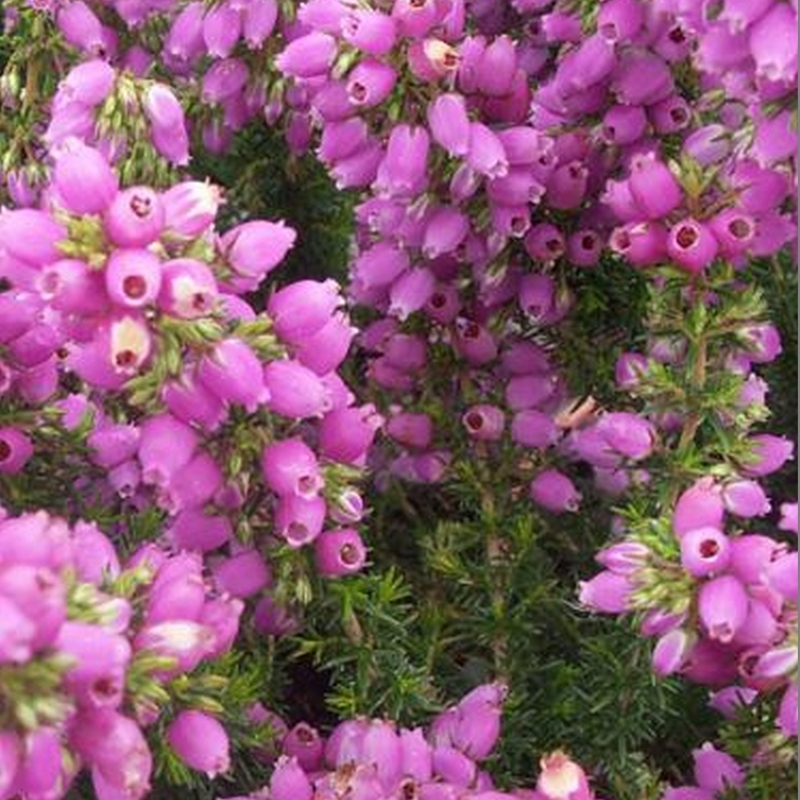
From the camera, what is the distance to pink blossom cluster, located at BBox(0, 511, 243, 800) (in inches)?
56.9

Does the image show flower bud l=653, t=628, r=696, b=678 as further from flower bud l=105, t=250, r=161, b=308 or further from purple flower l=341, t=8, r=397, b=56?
purple flower l=341, t=8, r=397, b=56

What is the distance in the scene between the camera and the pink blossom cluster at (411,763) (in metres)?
1.98

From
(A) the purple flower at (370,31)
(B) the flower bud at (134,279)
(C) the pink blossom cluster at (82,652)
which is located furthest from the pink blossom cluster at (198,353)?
(A) the purple flower at (370,31)

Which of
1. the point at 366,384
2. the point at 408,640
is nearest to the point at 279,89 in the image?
the point at 366,384

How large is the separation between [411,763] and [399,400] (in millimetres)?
768

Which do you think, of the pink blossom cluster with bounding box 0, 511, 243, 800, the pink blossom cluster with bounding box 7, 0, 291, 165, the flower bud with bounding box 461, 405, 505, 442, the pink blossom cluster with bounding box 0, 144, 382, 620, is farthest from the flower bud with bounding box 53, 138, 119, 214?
the flower bud with bounding box 461, 405, 505, 442

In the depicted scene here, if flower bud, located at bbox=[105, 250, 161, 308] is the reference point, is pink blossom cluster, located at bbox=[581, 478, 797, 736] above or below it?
below

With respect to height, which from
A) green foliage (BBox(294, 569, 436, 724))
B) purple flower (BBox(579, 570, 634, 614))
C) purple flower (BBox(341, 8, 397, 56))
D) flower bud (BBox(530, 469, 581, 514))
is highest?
purple flower (BBox(341, 8, 397, 56))

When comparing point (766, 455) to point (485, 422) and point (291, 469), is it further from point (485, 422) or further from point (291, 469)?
point (291, 469)

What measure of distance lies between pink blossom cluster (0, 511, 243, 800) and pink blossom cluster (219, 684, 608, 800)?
17 centimetres

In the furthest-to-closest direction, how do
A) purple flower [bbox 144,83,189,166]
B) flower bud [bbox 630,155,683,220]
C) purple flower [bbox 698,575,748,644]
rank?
purple flower [bbox 144,83,189,166]
flower bud [bbox 630,155,683,220]
purple flower [bbox 698,575,748,644]

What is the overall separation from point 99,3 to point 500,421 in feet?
2.99

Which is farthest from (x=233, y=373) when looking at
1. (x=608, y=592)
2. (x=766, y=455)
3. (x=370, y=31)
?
(x=766, y=455)

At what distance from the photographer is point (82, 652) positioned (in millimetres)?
1467
